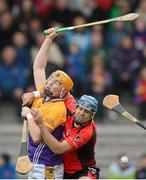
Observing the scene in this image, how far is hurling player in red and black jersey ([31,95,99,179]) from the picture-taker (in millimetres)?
11042

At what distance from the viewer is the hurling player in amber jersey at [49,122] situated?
11195 mm

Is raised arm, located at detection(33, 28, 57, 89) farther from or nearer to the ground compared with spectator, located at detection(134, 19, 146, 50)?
farther from the ground

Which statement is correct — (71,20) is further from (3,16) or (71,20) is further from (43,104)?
(43,104)

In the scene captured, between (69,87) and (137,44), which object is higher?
(69,87)

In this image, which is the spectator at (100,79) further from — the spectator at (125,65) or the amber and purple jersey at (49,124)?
the amber and purple jersey at (49,124)

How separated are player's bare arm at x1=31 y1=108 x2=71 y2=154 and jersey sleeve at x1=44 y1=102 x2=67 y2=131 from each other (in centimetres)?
21

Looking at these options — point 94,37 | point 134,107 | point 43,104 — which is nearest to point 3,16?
point 94,37

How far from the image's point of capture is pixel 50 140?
1095 cm

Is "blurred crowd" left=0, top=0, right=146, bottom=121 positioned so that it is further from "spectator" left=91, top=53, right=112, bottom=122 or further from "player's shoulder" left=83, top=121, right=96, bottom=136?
"player's shoulder" left=83, top=121, right=96, bottom=136

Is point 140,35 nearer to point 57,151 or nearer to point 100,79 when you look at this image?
point 100,79

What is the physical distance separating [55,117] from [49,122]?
0.27 ft

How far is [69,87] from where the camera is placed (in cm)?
1139

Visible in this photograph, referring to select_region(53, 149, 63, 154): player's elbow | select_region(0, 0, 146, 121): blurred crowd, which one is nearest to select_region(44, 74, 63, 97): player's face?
select_region(53, 149, 63, 154): player's elbow

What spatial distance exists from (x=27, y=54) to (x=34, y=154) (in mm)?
6502
